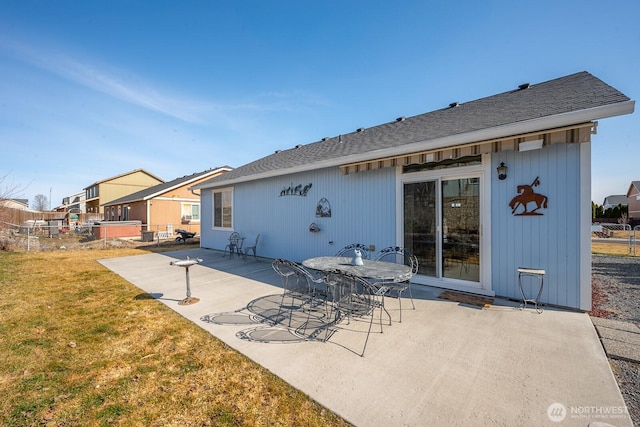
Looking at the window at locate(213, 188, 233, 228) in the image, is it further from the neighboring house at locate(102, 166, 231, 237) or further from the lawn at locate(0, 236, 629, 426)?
the neighboring house at locate(102, 166, 231, 237)

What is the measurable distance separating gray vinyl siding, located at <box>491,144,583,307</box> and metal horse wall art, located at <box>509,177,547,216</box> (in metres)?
0.06

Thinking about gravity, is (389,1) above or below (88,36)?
above

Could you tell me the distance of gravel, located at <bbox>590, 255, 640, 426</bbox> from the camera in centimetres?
224

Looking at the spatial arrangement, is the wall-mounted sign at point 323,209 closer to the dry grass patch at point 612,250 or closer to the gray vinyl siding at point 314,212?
the gray vinyl siding at point 314,212

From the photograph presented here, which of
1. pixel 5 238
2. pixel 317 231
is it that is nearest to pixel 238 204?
pixel 317 231

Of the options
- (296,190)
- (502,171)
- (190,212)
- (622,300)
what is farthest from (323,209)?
(190,212)

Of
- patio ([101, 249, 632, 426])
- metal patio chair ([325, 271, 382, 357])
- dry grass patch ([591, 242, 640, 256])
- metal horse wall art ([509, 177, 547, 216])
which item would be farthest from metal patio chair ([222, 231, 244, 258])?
dry grass patch ([591, 242, 640, 256])

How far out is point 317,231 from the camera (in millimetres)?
7324

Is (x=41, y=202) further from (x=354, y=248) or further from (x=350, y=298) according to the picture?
(x=350, y=298)

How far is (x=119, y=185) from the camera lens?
108ft

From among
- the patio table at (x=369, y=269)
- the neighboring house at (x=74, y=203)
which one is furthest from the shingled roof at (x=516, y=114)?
the neighboring house at (x=74, y=203)

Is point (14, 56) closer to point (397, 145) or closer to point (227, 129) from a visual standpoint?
point (227, 129)

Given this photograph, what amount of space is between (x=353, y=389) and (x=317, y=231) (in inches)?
203

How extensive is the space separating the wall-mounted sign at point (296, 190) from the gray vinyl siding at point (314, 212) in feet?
A: 0.32
